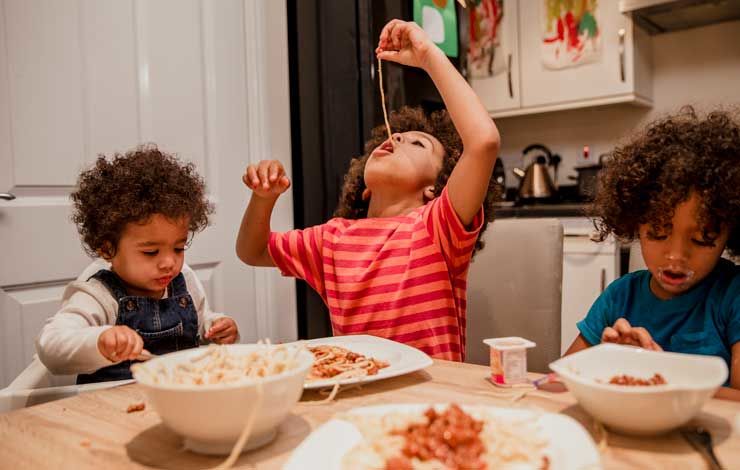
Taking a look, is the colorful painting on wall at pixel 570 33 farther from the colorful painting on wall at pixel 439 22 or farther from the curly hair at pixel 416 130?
the curly hair at pixel 416 130

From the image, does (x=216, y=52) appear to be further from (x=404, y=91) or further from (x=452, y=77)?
(x=452, y=77)

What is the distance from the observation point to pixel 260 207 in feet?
4.64

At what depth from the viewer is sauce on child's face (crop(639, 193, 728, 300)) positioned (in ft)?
3.32

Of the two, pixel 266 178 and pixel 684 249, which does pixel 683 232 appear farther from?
pixel 266 178

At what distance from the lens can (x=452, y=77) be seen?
122cm

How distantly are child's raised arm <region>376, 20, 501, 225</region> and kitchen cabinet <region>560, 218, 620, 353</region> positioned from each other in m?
1.90

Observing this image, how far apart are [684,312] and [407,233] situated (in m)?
0.58

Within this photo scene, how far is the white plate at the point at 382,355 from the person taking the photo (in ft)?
2.76

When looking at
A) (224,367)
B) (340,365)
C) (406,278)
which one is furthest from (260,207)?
(224,367)

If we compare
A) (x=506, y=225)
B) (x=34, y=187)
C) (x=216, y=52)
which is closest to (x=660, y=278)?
(x=506, y=225)

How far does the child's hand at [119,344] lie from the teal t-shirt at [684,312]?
2.77 feet

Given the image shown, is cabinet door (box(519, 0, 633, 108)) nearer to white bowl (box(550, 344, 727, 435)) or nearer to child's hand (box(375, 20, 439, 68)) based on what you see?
child's hand (box(375, 20, 439, 68))

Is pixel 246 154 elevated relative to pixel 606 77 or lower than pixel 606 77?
lower

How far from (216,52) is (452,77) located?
4.71 ft
